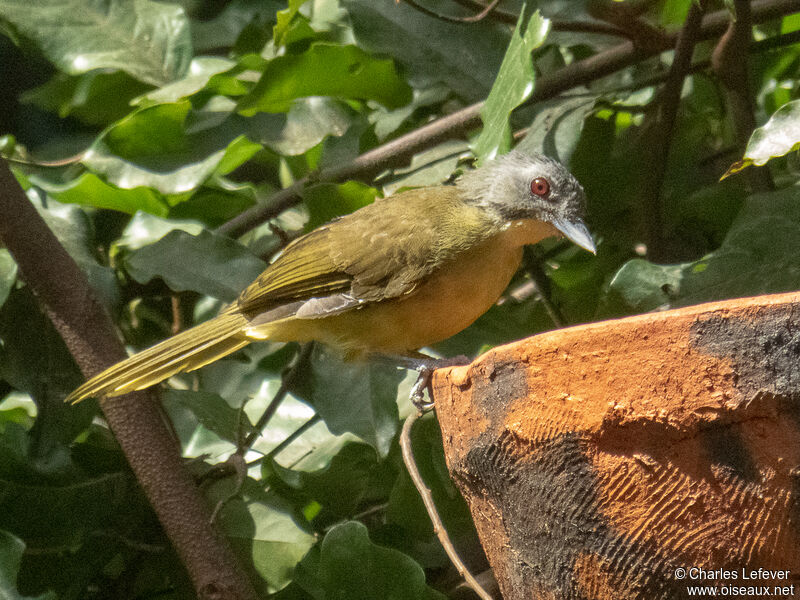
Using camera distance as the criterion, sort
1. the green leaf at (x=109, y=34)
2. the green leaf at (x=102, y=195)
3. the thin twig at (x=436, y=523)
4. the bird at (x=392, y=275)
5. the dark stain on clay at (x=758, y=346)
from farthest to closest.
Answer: the green leaf at (x=109, y=34) → the green leaf at (x=102, y=195) → the bird at (x=392, y=275) → the thin twig at (x=436, y=523) → the dark stain on clay at (x=758, y=346)

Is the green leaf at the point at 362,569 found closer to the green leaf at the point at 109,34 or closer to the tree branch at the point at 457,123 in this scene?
the tree branch at the point at 457,123

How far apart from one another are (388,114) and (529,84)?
97 cm

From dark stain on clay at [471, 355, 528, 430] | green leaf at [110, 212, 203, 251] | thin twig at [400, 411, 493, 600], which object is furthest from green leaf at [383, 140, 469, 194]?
dark stain on clay at [471, 355, 528, 430]

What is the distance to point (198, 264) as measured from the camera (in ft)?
8.27

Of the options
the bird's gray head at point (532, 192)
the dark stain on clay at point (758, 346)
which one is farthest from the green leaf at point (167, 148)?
the dark stain on clay at point (758, 346)

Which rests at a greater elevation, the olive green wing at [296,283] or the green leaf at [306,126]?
the green leaf at [306,126]

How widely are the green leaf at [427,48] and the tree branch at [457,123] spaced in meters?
0.10

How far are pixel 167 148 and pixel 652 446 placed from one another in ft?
6.54

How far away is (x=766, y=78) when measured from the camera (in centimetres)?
285

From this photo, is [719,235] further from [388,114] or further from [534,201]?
[388,114]

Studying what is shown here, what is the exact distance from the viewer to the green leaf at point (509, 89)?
203 centimetres

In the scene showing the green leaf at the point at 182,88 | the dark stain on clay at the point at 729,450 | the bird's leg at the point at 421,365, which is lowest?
the bird's leg at the point at 421,365

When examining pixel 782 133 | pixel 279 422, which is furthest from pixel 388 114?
pixel 782 133

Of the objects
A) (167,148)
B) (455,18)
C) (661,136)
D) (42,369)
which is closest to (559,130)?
(661,136)
